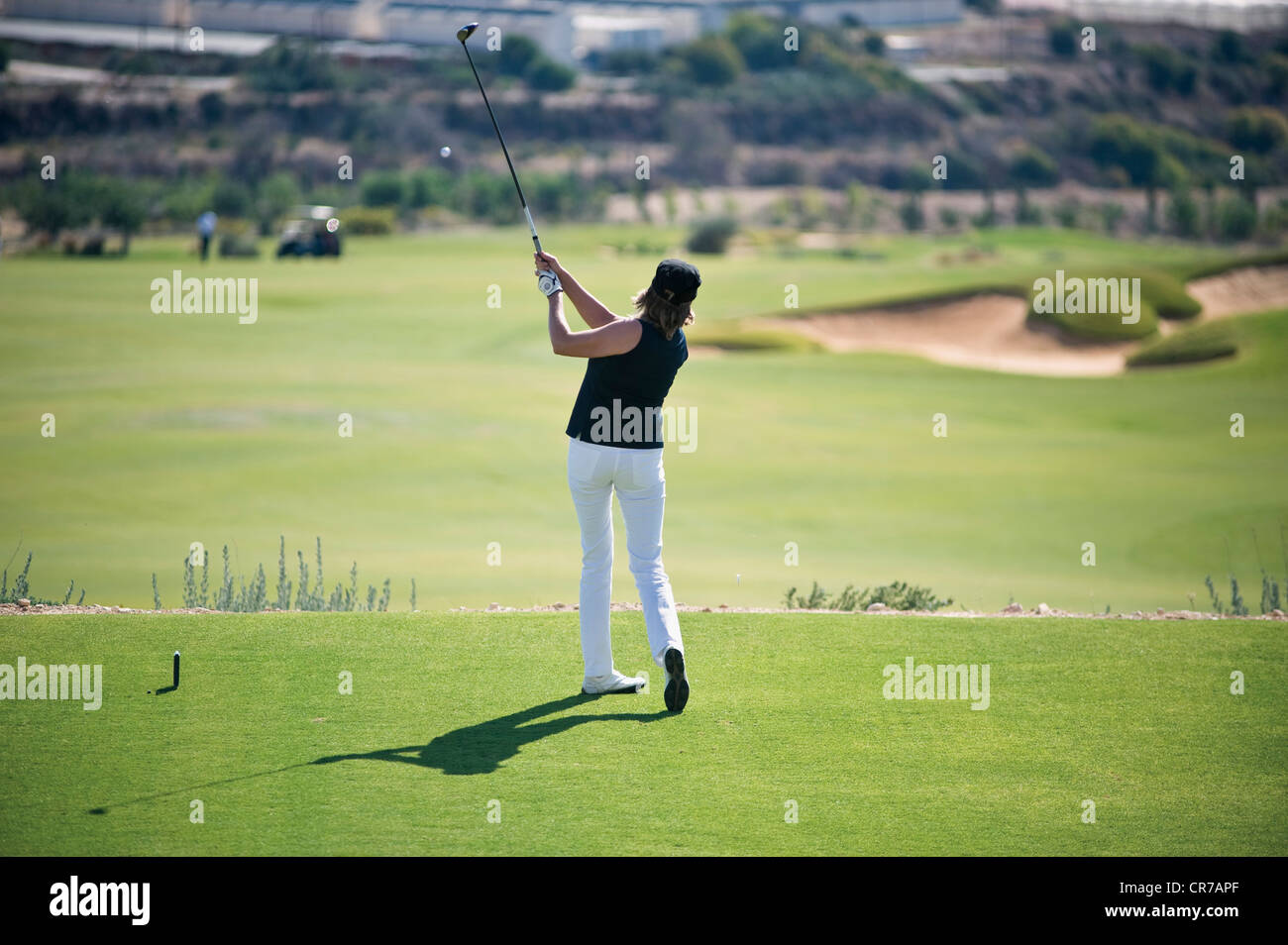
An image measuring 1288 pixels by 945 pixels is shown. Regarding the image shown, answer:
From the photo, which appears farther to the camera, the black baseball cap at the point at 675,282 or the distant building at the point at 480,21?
the distant building at the point at 480,21

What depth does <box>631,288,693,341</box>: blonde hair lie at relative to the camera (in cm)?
656

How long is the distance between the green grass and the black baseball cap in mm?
2070

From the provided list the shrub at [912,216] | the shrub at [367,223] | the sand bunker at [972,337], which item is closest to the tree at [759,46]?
the shrub at [912,216]

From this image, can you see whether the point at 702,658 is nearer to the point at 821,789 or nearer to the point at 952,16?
the point at 821,789

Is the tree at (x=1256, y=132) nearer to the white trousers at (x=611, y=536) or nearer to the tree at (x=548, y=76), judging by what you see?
the tree at (x=548, y=76)

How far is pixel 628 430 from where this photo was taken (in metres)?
6.65

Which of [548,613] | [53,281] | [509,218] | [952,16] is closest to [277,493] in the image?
[548,613]

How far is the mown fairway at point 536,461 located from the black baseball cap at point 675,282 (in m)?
6.20

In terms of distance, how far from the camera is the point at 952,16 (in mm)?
118812

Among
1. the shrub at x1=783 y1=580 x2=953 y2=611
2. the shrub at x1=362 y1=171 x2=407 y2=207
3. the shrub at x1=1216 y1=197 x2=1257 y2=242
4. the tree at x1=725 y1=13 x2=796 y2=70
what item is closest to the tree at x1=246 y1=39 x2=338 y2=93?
the shrub at x1=362 y1=171 x2=407 y2=207

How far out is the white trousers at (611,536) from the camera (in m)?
6.64

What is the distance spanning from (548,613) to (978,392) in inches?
741

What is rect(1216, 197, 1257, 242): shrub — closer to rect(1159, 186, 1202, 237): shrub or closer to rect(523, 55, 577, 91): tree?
rect(1159, 186, 1202, 237): shrub

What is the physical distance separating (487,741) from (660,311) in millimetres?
2218
